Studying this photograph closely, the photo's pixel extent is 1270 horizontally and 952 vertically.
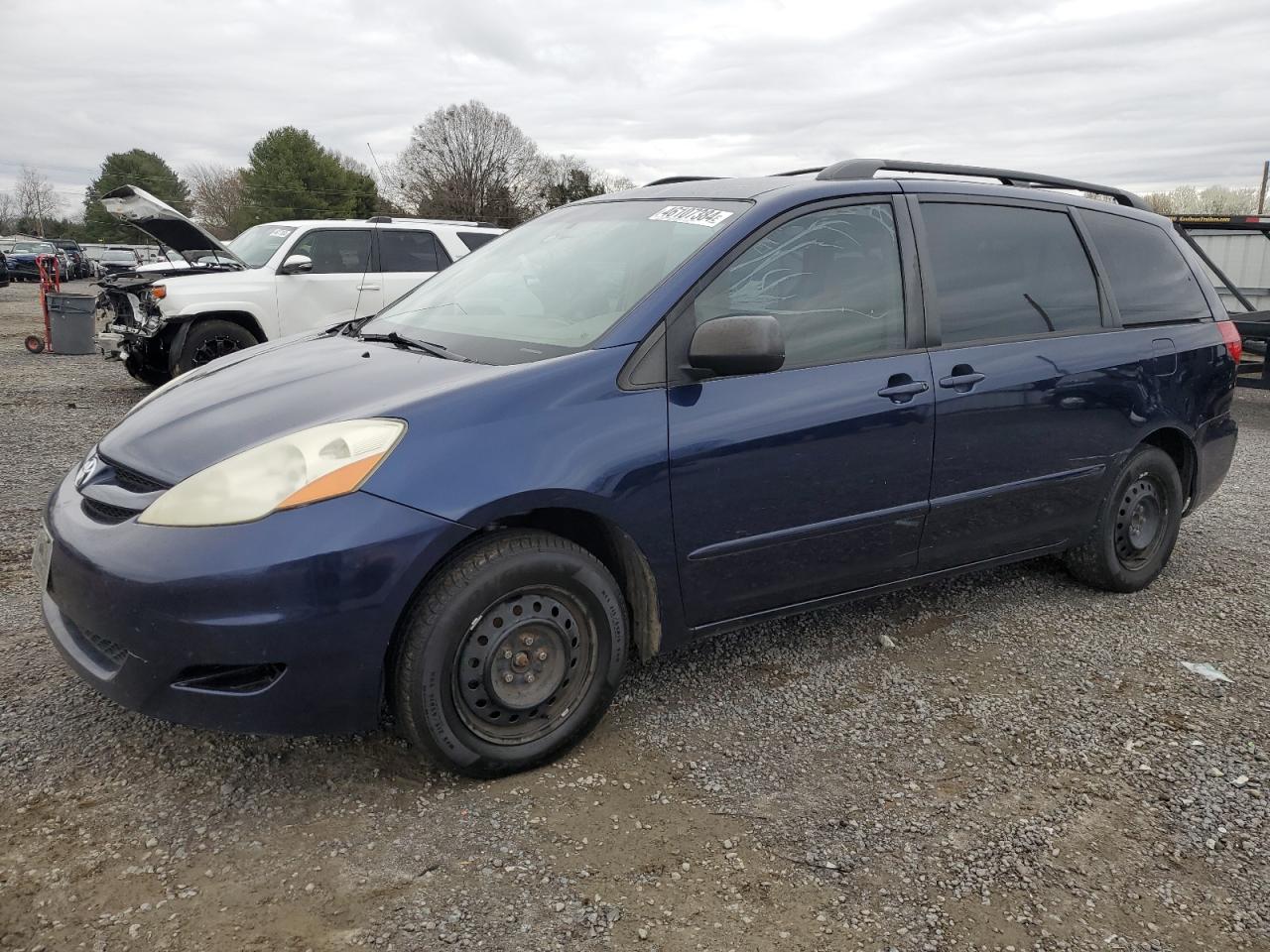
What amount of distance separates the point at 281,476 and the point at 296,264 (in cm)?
746

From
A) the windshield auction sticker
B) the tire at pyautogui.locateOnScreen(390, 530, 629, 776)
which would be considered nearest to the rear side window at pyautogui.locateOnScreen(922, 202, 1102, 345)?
the windshield auction sticker

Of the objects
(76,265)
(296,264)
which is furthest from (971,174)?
(76,265)

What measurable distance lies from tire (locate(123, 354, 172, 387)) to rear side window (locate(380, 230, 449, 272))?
2.47 meters

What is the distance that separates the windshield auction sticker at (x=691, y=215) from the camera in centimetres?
313

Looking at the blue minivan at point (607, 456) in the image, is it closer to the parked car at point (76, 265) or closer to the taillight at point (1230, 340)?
the taillight at point (1230, 340)

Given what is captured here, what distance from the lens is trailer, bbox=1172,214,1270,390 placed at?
371 inches

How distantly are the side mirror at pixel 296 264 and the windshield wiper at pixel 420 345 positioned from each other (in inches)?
245

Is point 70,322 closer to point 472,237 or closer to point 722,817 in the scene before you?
point 472,237

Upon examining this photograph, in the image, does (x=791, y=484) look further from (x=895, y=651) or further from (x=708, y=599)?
(x=895, y=651)

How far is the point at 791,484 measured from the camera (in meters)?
3.03

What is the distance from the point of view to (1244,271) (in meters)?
11.6

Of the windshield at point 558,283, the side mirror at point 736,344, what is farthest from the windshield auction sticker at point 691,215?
the side mirror at point 736,344

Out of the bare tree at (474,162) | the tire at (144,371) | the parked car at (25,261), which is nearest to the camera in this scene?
the tire at (144,371)

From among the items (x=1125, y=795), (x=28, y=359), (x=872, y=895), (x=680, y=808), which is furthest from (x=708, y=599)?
(x=28, y=359)
